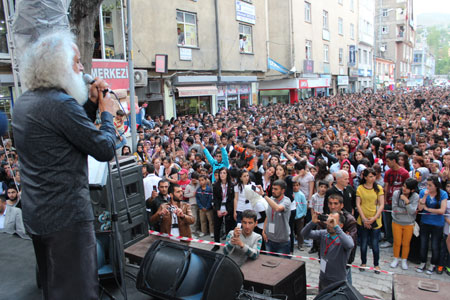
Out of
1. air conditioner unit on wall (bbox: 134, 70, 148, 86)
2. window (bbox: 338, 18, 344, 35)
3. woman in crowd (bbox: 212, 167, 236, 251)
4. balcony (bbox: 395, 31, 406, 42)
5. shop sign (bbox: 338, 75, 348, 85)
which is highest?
balcony (bbox: 395, 31, 406, 42)

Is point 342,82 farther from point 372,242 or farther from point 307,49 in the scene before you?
point 372,242

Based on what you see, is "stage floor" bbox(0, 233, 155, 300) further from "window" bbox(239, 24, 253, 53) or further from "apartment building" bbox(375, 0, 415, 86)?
"apartment building" bbox(375, 0, 415, 86)

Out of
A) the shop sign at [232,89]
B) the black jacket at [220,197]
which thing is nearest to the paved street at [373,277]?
the black jacket at [220,197]

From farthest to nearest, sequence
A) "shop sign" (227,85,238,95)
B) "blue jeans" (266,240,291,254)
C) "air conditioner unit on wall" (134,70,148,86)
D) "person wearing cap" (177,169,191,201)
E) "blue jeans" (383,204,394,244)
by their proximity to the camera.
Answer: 1. "shop sign" (227,85,238,95)
2. "air conditioner unit on wall" (134,70,148,86)
3. "person wearing cap" (177,169,191,201)
4. "blue jeans" (383,204,394,244)
5. "blue jeans" (266,240,291,254)

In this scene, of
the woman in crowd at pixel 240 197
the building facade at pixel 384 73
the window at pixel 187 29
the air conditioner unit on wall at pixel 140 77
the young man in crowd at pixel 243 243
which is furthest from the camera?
the building facade at pixel 384 73

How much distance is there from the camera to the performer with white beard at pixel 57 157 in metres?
1.81

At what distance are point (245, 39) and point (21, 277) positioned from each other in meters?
20.7

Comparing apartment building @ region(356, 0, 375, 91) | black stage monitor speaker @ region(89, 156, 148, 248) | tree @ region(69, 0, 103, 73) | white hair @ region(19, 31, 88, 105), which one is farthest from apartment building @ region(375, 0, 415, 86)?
white hair @ region(19, 31, 88, 105)

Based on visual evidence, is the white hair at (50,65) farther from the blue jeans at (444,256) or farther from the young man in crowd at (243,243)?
the blue jeans at (444,256)

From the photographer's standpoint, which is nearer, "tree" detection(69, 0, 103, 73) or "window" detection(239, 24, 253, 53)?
"tree" detection(69, 0, 103, 73)

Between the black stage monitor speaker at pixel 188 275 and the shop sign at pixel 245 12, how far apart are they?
65.1 ft

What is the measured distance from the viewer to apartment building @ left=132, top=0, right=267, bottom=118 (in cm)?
1552

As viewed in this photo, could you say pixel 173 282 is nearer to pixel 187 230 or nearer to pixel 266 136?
pixel 187 230

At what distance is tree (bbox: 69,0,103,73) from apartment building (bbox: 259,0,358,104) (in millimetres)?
20703
